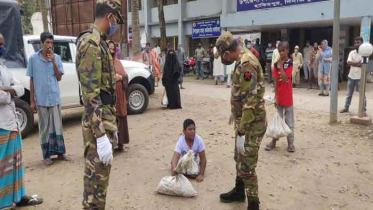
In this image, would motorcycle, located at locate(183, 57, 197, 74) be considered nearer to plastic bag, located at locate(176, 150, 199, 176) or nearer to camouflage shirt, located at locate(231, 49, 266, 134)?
plastic bag, located at locate(176, 150, 199, 176)

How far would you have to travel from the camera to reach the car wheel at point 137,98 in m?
8.22

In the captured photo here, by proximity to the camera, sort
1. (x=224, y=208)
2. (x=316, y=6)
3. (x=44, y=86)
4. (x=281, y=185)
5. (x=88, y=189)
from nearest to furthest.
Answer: (x=88, y=189), (x=224, y=208), (x=281, y=185), (x=44, y=86), (x=316, y=6)

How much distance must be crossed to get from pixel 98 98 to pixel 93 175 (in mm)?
645

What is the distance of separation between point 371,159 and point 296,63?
309 inches

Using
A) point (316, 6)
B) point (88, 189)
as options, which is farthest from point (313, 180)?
point (316, 6)

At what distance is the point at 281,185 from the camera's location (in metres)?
4.21

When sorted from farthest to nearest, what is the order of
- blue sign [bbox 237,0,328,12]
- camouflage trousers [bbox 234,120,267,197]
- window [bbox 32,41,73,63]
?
blue sign [bbox 237,0,328,12]
window [bbox 32,41,73,63]
camouflage trousers [bbox 234,120,267,197]

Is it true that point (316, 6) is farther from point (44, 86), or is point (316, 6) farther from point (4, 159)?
point (4, 159)

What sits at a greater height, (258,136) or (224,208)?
(258,136)

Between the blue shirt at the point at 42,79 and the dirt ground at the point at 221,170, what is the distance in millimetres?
1026

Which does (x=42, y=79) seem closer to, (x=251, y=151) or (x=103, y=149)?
(x=103, y=149)

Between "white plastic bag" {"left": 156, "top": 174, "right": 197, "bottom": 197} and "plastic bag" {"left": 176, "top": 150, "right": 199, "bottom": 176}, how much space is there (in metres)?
0.17

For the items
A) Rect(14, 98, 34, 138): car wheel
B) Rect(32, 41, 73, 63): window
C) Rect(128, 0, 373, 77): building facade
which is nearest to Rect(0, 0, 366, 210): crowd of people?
Rect(14, 98, 34, 138): car wheel

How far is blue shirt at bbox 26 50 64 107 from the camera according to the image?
4691 millimetres
